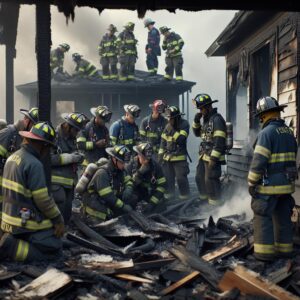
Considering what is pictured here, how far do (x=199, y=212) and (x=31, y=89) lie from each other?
42.1ft

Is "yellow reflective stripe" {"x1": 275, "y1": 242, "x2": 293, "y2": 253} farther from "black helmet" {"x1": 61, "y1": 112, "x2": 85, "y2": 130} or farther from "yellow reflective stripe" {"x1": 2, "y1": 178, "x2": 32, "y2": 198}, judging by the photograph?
"black helmet" {"x1": 61, "y1": 112, "x2": 85, "y2": 130}

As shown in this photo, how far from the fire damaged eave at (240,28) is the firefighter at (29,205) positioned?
5.97m

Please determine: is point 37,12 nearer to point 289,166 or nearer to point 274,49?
point 289,166

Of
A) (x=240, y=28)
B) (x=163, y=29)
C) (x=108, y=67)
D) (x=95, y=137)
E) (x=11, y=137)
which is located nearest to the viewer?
(x=11, y=137)

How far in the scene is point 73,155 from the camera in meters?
7.31

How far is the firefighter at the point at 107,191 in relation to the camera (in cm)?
733

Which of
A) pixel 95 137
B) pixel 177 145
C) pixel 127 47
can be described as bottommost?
pixel 177 145

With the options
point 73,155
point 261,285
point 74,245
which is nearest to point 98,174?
point 73,155

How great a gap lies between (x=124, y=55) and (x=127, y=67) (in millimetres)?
601

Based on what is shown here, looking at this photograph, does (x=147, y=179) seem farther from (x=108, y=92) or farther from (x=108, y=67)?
(x=108, y=67)

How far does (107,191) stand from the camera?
729 centimetres

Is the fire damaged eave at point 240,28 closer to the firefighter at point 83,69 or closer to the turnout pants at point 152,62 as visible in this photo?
the turnout pants at point 152,62

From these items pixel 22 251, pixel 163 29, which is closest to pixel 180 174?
pixel 22 251

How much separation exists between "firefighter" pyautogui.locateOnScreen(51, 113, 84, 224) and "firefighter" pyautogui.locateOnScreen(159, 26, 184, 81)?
10920mm
